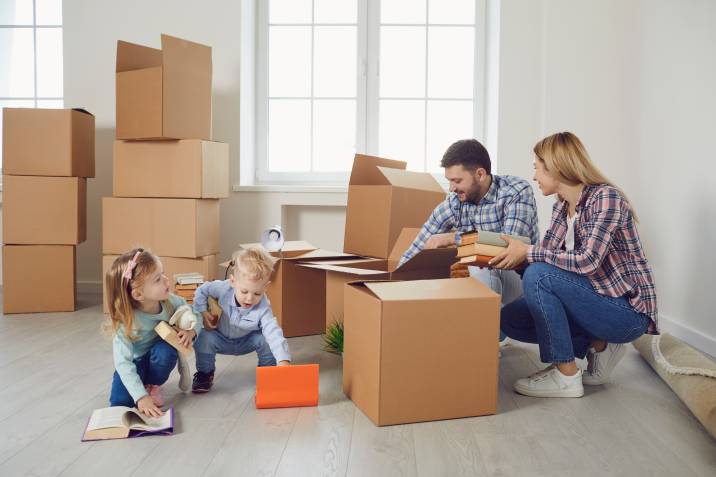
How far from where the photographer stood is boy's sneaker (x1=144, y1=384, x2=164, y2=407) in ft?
5.95

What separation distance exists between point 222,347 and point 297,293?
788 mm

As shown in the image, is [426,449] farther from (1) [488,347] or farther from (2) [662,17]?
(2) [662,17]

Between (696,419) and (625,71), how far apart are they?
215cm

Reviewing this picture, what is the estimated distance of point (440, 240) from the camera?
231 centimetres

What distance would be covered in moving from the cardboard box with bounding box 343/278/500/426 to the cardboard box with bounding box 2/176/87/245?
6.74 feet

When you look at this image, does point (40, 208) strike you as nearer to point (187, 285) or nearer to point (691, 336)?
point (187, 285)

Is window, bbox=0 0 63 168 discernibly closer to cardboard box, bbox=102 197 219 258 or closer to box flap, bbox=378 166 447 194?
cardboard box, bbox=102 197 219 258

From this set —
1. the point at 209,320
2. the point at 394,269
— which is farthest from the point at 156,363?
the point at 394,269

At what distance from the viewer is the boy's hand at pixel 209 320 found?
77.6 inches

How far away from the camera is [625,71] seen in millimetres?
3312

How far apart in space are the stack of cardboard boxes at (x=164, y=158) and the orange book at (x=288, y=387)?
1.49 metres

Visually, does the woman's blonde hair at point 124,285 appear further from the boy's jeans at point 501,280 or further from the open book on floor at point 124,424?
the boy's jeans at point 501,280

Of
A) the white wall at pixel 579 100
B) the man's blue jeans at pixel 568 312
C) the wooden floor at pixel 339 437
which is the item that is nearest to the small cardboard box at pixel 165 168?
the white wall at pixel 579 100

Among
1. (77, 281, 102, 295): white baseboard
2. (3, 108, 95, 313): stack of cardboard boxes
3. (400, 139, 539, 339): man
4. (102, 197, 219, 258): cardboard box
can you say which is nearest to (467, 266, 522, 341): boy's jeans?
(400, 139, 539, 339): man
